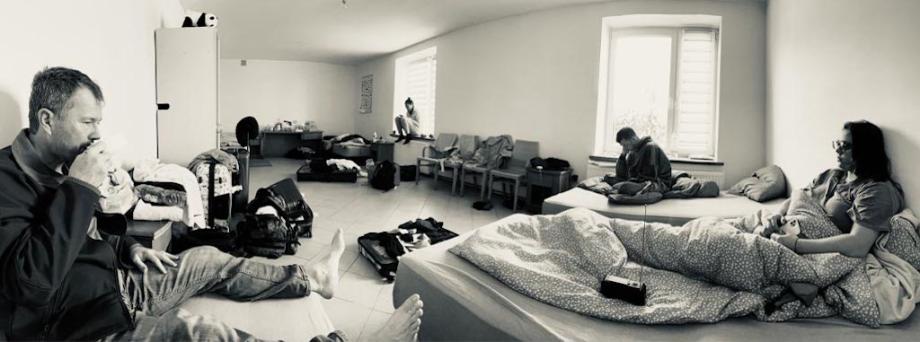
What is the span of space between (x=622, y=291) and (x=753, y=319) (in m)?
0.47

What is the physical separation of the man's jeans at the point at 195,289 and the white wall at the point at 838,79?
2.91 metres

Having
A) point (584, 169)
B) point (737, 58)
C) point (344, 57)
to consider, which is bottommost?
point (584, 169)

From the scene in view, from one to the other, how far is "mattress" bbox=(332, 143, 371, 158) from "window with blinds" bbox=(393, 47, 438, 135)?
0.95m

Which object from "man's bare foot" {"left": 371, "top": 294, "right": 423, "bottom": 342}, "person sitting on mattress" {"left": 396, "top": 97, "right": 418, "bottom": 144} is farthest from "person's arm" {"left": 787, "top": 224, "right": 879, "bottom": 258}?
"person sitting on mattress" {"left": 396, "top": 97, "right": 418, "bottom": 144}

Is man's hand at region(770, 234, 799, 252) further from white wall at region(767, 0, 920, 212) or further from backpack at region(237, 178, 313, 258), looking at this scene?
backpack at region(237, 178, 313, 258)

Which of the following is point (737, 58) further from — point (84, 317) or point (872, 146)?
point (84, 317)

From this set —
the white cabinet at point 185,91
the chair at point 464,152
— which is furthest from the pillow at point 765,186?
the white cabinet at point 185,91

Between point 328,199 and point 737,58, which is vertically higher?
point 737,58

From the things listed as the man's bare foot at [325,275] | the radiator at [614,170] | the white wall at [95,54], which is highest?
the white wall at [95,54]

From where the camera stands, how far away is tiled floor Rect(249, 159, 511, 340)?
2539mm

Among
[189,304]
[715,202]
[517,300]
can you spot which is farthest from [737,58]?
[189,304]

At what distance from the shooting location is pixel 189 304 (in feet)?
5.50

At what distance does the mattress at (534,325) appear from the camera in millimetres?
1567

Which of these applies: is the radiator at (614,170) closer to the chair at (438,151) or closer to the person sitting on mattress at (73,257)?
the chair at (438,151)
